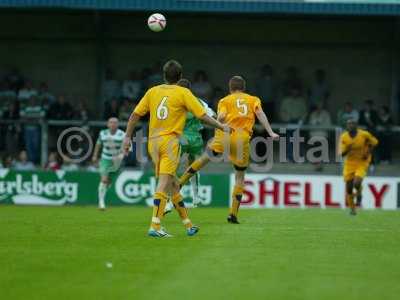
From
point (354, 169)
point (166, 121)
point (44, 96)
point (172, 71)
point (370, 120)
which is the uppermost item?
point (172, 71)

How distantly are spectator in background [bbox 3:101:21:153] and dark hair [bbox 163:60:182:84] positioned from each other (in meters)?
15.3

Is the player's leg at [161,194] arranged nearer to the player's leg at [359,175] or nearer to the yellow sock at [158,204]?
the yellow sock at [158,204]

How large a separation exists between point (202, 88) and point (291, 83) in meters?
2.91

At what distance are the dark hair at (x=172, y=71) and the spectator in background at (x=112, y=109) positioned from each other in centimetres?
1503

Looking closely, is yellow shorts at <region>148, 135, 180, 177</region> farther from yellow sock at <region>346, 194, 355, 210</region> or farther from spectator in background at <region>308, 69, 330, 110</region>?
spectator in background at <region>308, 69, 330, 110</region>

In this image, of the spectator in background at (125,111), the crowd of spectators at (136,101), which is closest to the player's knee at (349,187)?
the crowd of spectators at (136,101)

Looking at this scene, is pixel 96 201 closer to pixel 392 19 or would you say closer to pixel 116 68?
pixel 116 68

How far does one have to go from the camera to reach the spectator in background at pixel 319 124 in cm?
2791

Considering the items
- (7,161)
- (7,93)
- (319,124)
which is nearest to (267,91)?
(319,124)

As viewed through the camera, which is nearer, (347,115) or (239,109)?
(239,109)

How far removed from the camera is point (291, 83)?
29.8 metres

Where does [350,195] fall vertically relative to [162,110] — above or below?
below

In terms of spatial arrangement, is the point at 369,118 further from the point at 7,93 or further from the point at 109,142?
the point at 7,93

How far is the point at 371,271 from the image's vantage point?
10.7m
